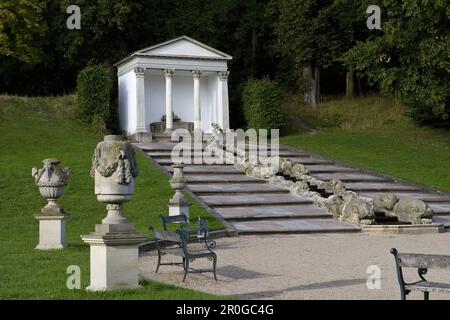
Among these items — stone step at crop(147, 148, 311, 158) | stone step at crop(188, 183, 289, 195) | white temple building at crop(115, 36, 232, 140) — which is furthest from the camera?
white temple building at crop(115, 36, 232, 140)

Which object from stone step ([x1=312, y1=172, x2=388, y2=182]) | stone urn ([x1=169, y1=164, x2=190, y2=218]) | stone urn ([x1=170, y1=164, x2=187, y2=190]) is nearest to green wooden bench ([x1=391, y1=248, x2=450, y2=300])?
stone urn ([x1=169, y1=164, x2=190, y2=218])

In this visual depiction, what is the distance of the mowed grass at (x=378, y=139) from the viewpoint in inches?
1161

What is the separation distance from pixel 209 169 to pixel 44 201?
314 inches

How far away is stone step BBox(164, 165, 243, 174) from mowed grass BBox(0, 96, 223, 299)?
4.26 ft

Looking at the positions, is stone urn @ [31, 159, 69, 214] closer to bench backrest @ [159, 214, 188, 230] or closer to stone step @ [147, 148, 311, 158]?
bench backrest @ [159, 214, 188, 230]

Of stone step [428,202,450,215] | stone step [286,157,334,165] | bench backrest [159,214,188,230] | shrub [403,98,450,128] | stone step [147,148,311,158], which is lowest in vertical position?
stone step [428,202,450,215]

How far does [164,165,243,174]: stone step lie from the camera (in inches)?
1079

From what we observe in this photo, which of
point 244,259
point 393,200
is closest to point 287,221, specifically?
point 393,200

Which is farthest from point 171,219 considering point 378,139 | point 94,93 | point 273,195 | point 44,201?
point 378,139

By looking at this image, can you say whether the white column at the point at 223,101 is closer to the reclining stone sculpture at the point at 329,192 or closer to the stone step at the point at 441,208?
the reclining stone sculpture at the point at 329,192

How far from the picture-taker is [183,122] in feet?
127

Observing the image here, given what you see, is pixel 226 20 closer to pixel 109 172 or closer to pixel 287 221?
pixel 287 221

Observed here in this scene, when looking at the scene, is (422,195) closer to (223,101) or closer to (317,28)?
(223,101)

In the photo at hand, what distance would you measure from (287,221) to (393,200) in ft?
10.4
